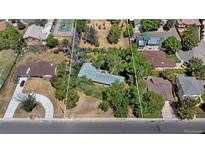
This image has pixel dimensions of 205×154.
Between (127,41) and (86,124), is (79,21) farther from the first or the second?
(86,124)

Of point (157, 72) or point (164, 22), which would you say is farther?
point (164, 22)

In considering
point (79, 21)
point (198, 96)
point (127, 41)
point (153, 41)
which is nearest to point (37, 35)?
point (79, 21)

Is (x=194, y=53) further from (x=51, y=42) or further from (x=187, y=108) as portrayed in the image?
(x=51, y=42)

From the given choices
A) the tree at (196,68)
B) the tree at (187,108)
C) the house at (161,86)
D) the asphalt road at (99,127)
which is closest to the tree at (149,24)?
the tree at (196,68)

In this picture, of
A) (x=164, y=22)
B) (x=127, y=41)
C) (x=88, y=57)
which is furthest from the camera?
(x=164, y=22)

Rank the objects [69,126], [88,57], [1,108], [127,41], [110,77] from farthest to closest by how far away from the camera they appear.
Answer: [127,41], [88,57], [110,77], [1,108], [69,126]

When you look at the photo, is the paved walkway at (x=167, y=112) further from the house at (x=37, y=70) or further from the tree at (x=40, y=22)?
the tree at (x=40, y=22)
